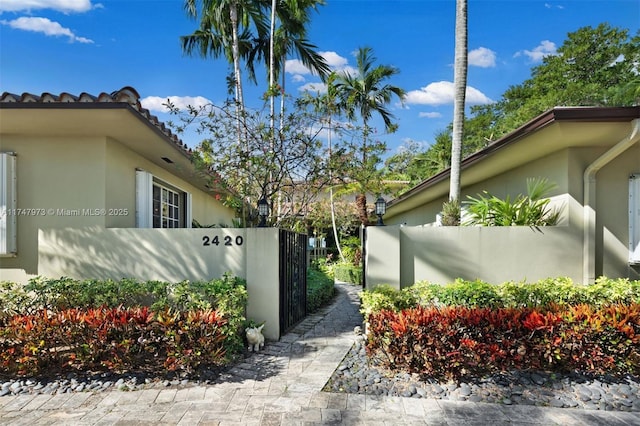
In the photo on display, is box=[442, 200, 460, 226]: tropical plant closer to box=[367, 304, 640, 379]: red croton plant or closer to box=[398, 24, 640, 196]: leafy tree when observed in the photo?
box=[367, 304, 640, 379]: red croton plant

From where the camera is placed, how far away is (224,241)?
545cm

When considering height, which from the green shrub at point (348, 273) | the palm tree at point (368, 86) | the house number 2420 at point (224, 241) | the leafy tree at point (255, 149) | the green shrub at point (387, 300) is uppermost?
the palm tree at point (368, 86)

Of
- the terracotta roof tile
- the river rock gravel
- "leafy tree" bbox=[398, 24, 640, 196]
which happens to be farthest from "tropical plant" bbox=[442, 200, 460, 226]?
"leafy tree" bbox=[398, 24, 640, 196]

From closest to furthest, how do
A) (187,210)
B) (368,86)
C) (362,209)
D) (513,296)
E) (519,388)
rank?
(519,388)
(513,296)
(187,210)
(362,209)
(368,86)

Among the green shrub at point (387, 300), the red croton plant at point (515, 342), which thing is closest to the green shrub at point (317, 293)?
the green shrub at point (387, 300)

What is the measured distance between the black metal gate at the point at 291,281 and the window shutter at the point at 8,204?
14.3ft

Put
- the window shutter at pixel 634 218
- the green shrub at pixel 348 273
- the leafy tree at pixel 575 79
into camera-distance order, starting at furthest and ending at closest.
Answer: the leafy tree at pixel 575 79 < the green shrub at pixel 348 273 < the window shutter at pixel 634 218

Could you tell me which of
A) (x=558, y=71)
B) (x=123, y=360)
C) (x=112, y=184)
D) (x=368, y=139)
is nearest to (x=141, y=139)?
(x=112, y=184)

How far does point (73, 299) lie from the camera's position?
4820 mm

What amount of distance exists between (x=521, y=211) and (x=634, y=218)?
1866 mm

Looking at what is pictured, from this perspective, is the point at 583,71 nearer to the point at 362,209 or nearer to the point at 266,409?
the point at 362,209

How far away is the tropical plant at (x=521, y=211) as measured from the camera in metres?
5.67

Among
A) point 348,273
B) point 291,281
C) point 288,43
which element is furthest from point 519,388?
point 288,43

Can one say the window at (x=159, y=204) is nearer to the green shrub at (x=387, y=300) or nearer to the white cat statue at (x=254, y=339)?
the white cat statue at (x=254, y=339)
